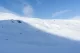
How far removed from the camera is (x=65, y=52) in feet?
16.7

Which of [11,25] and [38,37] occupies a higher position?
[11,25]

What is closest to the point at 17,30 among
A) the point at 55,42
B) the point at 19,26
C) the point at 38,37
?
the point at 19,26

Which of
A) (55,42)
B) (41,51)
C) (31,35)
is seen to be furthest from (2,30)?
(41,51)

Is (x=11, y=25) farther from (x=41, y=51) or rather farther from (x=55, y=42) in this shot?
(x=41, y=51)

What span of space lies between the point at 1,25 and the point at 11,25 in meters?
0.50

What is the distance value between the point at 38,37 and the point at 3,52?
2.96 m

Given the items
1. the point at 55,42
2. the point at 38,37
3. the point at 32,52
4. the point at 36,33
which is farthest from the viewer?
the point at 36,33

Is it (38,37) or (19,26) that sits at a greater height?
(19,26)

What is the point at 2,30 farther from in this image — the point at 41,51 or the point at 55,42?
the point at 41,51

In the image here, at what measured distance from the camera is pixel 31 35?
24.8ft

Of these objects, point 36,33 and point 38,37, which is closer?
point 38,37

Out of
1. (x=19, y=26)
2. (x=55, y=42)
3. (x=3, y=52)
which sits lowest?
(x=3, y=52)

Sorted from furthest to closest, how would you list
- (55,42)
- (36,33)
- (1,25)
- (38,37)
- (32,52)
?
(1,25) → (36,33) → (38,37) → (55,42) → (32,52)

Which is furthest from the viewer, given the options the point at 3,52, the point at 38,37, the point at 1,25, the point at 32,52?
the point at 1,25
